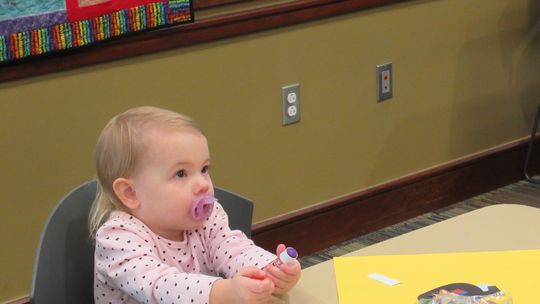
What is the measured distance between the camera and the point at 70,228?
5.45ft

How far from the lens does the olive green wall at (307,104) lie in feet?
9.23

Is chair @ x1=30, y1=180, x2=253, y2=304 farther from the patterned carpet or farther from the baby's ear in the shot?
the patterned carpet

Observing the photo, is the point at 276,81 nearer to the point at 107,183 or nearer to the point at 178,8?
the point at 178,8

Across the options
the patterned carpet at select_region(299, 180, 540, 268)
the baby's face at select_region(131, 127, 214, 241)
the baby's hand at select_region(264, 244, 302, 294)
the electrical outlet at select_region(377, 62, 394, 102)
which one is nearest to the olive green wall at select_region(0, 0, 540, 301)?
the electrical outlet at select_region(377, 62, 394, 102)

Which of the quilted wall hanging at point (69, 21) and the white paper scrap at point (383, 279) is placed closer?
the white paper scrap at point (383, 279)

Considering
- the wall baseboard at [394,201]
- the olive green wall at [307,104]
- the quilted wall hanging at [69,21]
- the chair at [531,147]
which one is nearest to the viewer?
the quilted wall hanging at [69,21]

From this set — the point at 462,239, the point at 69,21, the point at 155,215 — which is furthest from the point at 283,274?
the point at 69,21

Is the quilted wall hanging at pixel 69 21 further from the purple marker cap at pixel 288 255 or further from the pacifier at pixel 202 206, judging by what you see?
the purple marker cap at pixel 288 255

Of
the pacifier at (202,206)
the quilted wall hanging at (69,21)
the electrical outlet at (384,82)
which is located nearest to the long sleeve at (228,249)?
the pacifier at (202,206)

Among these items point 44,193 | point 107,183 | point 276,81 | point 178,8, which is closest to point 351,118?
point 276,81

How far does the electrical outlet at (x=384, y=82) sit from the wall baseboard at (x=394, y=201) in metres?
0.37

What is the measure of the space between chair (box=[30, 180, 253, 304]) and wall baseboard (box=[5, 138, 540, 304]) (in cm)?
173

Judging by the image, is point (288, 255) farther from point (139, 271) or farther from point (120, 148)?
point (120, 148)

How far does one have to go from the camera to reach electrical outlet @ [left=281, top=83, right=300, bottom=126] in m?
3.38
